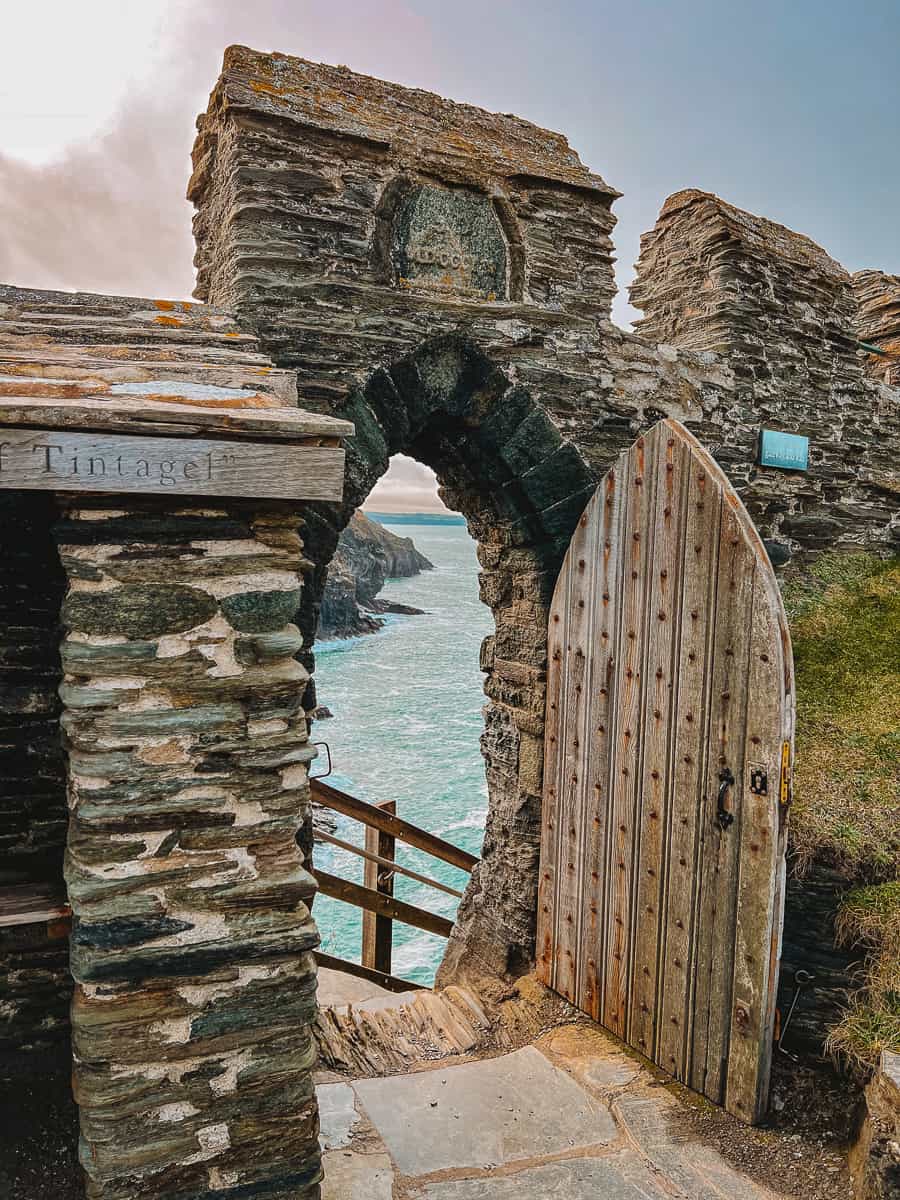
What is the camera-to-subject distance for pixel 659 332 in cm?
564

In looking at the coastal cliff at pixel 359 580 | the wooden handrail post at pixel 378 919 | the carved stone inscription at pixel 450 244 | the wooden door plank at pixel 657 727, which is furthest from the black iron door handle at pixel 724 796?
the coastal cliff at pixel 359 580

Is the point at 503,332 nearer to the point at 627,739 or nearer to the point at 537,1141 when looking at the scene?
the point at 627,739

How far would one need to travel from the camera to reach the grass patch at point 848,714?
3.80 meters

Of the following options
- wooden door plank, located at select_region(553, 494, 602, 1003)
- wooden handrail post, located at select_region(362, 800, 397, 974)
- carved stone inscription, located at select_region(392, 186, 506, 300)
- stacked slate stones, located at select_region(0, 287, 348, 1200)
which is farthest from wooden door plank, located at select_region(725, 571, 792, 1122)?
wooden handrail post, located at select_region(362, 800, 397, 974)

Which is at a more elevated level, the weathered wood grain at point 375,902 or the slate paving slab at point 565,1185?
the slate paving slab at point 565,1185

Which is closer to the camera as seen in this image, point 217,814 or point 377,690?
point 217,814

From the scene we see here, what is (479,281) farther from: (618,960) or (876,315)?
(876,315)

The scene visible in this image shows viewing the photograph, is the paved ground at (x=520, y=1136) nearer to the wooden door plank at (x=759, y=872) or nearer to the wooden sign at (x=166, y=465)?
the wooden door plank at (x=759, y=872)

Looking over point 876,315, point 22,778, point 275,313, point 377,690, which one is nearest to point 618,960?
point 22,778

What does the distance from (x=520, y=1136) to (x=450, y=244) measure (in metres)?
4.00

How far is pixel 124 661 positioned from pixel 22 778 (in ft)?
4.32

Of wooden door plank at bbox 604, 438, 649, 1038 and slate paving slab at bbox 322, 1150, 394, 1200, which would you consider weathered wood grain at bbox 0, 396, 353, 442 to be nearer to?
wooden door plank at bbox 604, 438, 649, 1038

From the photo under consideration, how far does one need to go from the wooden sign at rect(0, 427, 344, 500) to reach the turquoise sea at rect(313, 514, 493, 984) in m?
7.49

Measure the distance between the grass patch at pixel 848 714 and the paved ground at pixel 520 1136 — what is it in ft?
4.04
